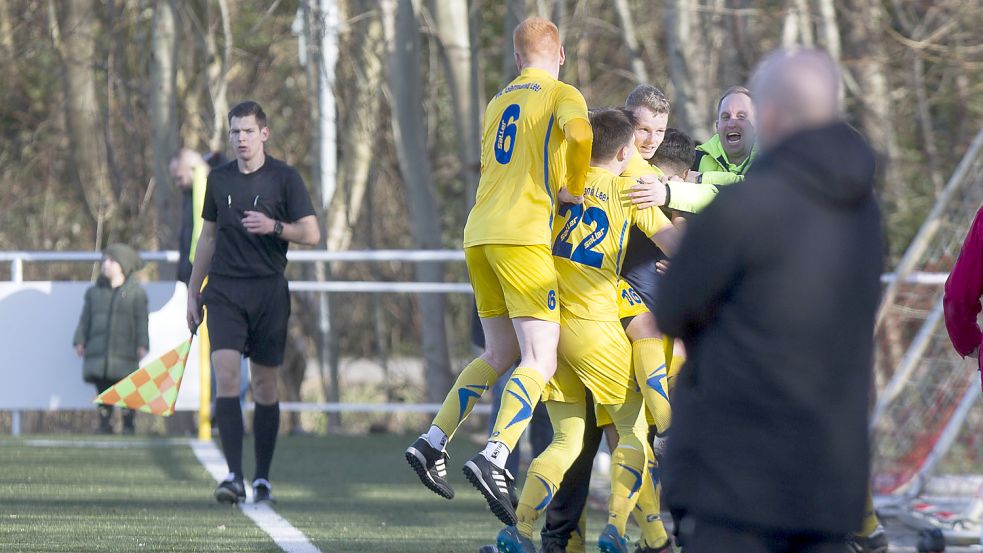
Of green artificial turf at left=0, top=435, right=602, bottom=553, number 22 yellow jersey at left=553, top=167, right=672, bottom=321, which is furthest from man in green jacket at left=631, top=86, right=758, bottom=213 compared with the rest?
green artificial turf at left=0, top=435, right=602, bottom=553

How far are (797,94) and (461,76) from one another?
13.7 metres

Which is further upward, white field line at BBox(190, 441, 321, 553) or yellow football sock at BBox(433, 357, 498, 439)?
yellow football sock at BBox(433, 357, 498, 439)

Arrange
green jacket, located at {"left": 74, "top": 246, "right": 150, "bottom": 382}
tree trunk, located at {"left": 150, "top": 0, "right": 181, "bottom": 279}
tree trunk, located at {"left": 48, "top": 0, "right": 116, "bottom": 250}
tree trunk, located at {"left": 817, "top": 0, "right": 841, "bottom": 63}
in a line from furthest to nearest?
1. tree trunk, located at {"left": 48, "top": 0, "right": 116, "bottom": 250}
2. tree trunk, located at {"left": 817, "top": 0, "right": 841, "bottom": 63}
3. tree trunk, located at {"left": 150, "top": 0, "right": 181, "bottom": 279}
4. green jacket, located at {"left": 74, "top": 246, "right": 150, "bottom": 382}

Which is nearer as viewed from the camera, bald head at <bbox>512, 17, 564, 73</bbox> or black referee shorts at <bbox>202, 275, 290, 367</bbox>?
bald head at <bbox>512, 17, 564, 73</bbox>

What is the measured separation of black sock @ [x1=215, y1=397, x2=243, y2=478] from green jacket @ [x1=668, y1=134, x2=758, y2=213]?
9.44 ft

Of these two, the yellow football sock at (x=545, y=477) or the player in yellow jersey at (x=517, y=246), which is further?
the player in yellow jersey at (x=517, y=246)

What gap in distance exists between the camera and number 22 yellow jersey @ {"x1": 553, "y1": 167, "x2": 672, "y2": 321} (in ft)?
19.3

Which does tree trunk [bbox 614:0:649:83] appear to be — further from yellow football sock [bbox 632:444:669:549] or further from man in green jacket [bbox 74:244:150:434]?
yellow football sock [bbox 632:444:669:549]

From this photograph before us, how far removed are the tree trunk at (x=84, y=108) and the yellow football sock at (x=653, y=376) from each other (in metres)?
16.6

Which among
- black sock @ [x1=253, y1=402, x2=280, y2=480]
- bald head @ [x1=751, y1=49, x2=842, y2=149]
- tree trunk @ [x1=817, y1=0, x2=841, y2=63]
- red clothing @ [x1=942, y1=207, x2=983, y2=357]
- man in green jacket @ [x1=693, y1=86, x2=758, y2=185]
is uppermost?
tree trunk @ [x1=817, y1=0, x2=841, y2=63]

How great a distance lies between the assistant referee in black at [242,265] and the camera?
7891mm

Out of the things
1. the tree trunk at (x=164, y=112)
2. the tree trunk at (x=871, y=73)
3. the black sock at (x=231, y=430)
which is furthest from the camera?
the tree trunk at (x=871, y=73)

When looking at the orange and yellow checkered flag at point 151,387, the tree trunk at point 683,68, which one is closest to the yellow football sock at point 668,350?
the orange and yellow checkered flag at point 151,387

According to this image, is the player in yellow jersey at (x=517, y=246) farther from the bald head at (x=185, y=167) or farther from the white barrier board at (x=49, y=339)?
the white barrier board at (x=49, y=339)
